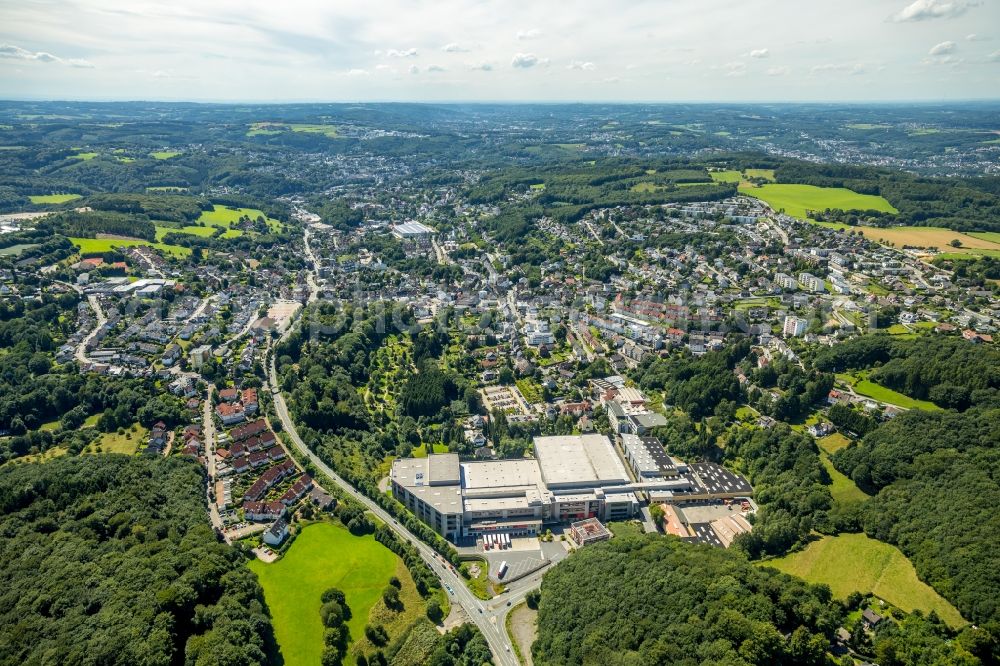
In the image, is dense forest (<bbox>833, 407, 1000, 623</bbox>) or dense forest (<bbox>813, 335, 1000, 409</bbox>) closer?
dense forest (<bbox>833, 407, 1000, 623</bbox>)

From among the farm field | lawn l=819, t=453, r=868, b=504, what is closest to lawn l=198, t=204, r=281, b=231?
the farm field

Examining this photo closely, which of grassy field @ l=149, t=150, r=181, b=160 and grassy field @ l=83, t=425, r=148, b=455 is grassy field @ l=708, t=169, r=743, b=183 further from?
grassy field @ l=149, t=150, r=181, b=160

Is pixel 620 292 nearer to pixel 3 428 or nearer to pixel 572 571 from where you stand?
pixel 572 571

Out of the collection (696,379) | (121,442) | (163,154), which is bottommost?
(121,442)

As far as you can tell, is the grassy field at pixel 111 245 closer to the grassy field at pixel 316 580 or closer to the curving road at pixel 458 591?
the curving road at pixel 458 591

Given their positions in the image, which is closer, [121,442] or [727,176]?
[121,442]

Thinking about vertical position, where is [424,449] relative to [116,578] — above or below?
below

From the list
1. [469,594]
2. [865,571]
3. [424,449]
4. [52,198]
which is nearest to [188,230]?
[52,198]

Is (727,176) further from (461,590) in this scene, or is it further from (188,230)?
(461,590)
